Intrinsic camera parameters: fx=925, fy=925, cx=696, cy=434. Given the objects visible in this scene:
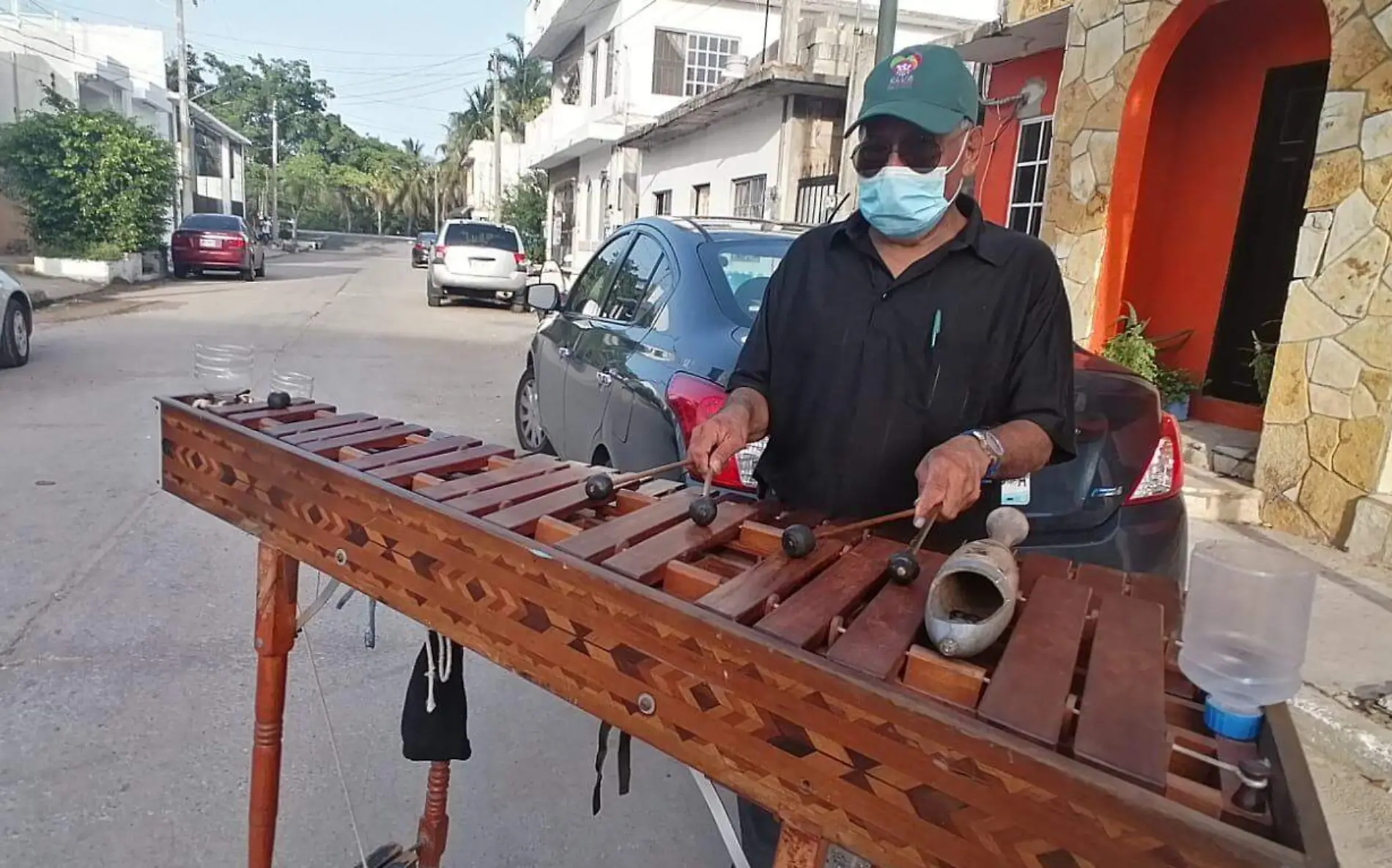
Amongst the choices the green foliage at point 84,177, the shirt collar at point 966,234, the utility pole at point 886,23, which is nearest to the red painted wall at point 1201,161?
the utility pole at point 886,23

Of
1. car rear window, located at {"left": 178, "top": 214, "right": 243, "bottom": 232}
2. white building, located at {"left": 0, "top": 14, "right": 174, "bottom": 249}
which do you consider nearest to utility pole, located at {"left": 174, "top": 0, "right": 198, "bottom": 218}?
white building, located at {"left": 0, "top": 14, "right": 174, "bottom": 249}

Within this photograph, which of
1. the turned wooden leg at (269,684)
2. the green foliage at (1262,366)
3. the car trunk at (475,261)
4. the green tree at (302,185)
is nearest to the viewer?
the turned wooden leg at (269,684)

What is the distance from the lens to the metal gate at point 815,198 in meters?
10.5

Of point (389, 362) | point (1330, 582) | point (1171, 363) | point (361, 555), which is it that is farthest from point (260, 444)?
point (389, 362)

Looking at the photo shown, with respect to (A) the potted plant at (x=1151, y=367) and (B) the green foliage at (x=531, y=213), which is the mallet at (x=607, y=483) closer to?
(A) the potted plant at (x=1151, y=367)

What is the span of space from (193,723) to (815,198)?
9.55 m

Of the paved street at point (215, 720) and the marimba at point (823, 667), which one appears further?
the paved street at point (215, 720)

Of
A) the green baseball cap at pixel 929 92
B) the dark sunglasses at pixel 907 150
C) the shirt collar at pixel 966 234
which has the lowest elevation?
the shirt collar at pixel 966 234

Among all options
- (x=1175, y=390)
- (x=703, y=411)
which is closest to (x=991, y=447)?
(x=703, y=411)

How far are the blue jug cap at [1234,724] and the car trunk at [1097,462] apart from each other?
1656 mm

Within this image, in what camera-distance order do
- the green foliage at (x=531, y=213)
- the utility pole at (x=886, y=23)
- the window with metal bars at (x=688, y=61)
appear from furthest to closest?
the green foliage at (x=531, y=213), the window with metal bars at (x=688, y=61), the utility pole at (x=886, y=23)

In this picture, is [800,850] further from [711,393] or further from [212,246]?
[212,246]

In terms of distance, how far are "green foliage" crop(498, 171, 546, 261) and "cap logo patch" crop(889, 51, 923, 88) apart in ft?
82.5

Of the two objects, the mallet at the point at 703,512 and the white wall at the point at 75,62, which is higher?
the white wall at the point at 75,62
